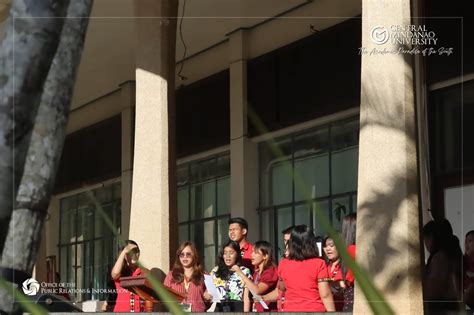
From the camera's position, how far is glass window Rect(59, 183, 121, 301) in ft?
84.9

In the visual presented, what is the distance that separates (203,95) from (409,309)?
14.5 meters

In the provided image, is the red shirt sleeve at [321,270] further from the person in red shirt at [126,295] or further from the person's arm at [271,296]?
the person in red shirt at [126,295]

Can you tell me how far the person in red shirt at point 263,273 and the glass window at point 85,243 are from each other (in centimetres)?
1429

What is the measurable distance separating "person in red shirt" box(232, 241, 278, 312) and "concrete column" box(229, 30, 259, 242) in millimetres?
11333

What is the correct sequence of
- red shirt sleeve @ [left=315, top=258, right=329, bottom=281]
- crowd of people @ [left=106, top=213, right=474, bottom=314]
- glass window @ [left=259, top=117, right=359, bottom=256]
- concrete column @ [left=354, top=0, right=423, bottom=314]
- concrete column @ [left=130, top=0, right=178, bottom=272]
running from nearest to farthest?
crowd of people @ [left=106, top=213, right=474, bottom=314] < red shirt sleeve @ [left=315, top=258, right=329, bottom=281] < concrete column @ [left=354, top=0, right=423, bottom=314] < concrete column @ [left=130, top=0, right=178, bottom=272] < glass window @ [left=259, top=117, right=359, bottom=256]

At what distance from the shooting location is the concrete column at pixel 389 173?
9.98m

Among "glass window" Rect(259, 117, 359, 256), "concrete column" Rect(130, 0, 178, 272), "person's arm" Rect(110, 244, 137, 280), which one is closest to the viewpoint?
"person's arm" Rect(110, 244, 137, 280)

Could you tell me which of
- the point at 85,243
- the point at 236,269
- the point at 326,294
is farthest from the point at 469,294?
the point at 85,243

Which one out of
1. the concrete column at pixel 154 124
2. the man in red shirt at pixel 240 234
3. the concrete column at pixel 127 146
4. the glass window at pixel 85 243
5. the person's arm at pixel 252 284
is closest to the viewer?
the person's arm at pixel 252 284

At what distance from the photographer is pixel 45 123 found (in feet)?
4.83

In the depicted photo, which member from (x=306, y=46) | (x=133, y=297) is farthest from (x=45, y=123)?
(x=306, y=46)

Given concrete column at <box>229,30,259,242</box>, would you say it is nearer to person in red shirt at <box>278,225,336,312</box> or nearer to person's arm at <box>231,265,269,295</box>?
person's arm at <box>231,265,269,295</box>

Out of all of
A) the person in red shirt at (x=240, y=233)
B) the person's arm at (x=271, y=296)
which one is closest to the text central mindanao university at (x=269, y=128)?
the person in red shirt at (x=240, y=233)

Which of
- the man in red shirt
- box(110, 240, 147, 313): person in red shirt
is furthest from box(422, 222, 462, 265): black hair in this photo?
box(110, 240, 147, 313): person in red shirt
